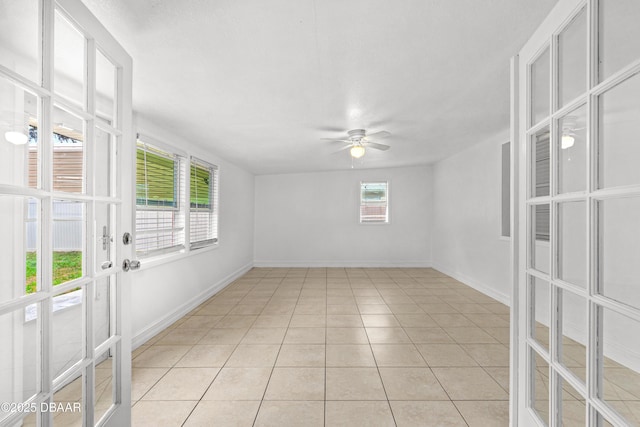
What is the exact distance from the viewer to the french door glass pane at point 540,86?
1.29m

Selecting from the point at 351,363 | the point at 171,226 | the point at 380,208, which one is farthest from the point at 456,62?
the point at 380,208

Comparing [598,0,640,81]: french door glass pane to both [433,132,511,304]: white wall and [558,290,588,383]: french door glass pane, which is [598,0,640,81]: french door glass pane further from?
[433,132,511,304]: white wall

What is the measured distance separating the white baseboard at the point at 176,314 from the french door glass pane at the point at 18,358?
1.89m

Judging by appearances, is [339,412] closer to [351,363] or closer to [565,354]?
[351,363]

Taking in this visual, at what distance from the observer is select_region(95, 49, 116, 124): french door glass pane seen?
4.41 feet

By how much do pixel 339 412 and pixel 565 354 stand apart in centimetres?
127

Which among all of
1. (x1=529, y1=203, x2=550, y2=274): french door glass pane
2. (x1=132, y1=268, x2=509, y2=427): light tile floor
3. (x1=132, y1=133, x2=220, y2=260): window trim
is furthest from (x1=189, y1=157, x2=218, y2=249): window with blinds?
(x1=529, y1=203, x2=550, y2=274): french door glass pane

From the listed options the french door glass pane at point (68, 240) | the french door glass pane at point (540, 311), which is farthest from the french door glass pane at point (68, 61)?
the french door glass pane at point (540, 311)

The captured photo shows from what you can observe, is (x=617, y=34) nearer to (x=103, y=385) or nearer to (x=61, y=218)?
(x=61, y=218)

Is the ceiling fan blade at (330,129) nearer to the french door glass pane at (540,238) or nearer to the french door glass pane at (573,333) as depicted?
the french door glass pane at (540,238)

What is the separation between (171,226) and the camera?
11.2 feet

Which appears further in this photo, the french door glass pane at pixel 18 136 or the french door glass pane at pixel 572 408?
the french door glass pane at pixel 572 408

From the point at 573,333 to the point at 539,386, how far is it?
416 mm

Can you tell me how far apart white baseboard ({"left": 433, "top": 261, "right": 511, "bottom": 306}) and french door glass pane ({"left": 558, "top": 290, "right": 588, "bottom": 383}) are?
9.89 ft
